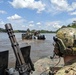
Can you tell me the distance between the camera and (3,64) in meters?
4.19

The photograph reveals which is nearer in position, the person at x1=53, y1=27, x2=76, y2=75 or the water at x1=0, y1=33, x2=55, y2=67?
the person at x1=53, y1=27, x2=76, y2=75

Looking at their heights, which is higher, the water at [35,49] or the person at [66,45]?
the person at [66,45]

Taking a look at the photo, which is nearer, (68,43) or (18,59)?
(18,59)

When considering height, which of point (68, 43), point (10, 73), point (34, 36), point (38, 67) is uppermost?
point (68, 43)

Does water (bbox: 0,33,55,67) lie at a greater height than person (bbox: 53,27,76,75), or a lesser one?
lesser

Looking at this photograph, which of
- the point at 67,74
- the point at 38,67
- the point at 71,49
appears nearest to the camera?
the point at 67,74

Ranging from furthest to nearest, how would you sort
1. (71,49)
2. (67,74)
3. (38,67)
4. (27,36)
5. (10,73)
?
1. (27,36)
2. (38,67)
3. (71,49)
4. (10,73)
5. (67,74)

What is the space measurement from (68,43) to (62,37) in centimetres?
19

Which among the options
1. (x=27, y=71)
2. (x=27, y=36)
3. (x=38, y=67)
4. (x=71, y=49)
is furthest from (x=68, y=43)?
(x=27, y=36)

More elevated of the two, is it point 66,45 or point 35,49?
point 66,45

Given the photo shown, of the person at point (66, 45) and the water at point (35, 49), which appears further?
the water at point (35, 49)

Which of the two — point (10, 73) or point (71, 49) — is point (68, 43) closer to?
point (71, 49)

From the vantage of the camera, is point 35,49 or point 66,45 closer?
point 66,45

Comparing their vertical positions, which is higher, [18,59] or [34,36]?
[18,59]
